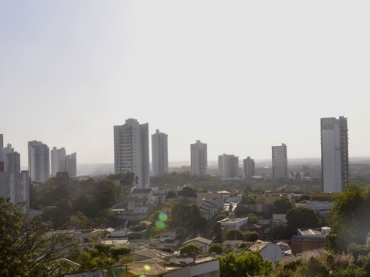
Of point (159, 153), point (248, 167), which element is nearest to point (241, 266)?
point (159, 153)

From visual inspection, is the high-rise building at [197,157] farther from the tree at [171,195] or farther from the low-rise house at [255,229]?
the low-rise house at [255,229]

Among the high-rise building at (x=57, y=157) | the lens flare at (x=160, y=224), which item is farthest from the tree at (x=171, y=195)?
the high-rise building at (x=57, y=157)

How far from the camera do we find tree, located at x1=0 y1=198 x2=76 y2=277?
9.27 meters

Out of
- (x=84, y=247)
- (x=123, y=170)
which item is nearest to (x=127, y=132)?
(x=123, y=170)

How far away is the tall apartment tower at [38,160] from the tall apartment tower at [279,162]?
3337 centimetres

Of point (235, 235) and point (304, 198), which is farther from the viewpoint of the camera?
point (304, 198)

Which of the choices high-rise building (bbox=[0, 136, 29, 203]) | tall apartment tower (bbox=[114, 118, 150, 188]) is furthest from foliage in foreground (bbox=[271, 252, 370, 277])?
tall apartment tower (bbox=[114, 118, 150, 188])

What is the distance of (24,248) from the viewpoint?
1019 centimetres

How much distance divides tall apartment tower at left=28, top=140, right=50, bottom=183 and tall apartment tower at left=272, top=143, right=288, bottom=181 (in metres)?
33.4

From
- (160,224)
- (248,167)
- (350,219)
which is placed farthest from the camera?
(248,167)

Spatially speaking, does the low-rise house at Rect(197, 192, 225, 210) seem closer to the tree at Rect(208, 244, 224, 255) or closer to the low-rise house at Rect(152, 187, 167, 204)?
the low-rise house at Rect(152, 187, 167, 204)

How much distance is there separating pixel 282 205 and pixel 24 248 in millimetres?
22030

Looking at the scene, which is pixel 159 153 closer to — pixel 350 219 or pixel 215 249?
pixel 215 249

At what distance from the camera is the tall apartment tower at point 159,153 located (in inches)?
3027
